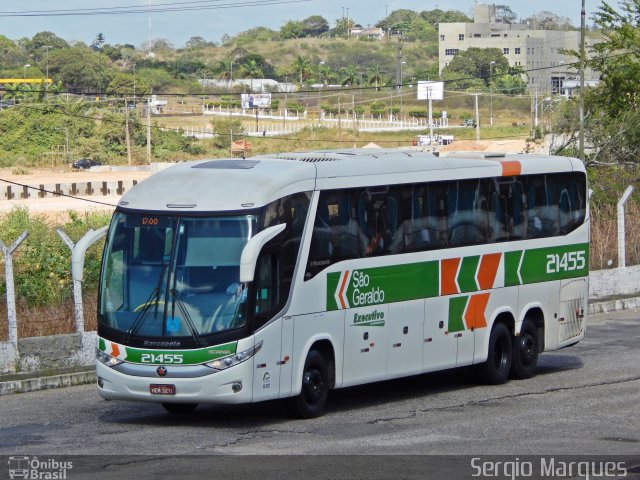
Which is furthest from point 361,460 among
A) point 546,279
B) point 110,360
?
point 546,279

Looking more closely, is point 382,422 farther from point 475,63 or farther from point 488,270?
point 475,63

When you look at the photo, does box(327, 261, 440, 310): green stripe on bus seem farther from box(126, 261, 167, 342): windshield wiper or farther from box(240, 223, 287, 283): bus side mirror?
box(126, 261, 167, 342): windshield wiper

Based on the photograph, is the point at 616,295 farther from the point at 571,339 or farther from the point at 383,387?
the point at 383,387

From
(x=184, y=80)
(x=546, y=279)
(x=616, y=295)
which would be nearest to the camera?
(x=546, y=279)

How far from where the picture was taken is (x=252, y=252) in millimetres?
13648

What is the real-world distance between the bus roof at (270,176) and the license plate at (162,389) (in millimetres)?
1981

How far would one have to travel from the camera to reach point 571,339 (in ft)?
65.5

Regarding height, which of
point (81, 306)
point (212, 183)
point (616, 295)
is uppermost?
point (212, 183)

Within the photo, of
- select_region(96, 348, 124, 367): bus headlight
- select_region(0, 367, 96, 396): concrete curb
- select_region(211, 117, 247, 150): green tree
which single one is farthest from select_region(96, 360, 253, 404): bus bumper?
select_region(211, 117, 247, 150): green tree

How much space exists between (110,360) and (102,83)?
146 meters

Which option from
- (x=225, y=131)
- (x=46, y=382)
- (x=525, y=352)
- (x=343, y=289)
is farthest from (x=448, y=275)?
(x=225, y=131)

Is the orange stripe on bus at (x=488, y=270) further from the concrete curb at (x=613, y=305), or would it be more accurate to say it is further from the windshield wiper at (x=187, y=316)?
the concrete curb at (x=613, y=305)

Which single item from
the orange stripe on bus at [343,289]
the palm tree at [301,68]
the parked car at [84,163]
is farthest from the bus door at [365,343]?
the palm tree at [301,68]

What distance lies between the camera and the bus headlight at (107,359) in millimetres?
14234
